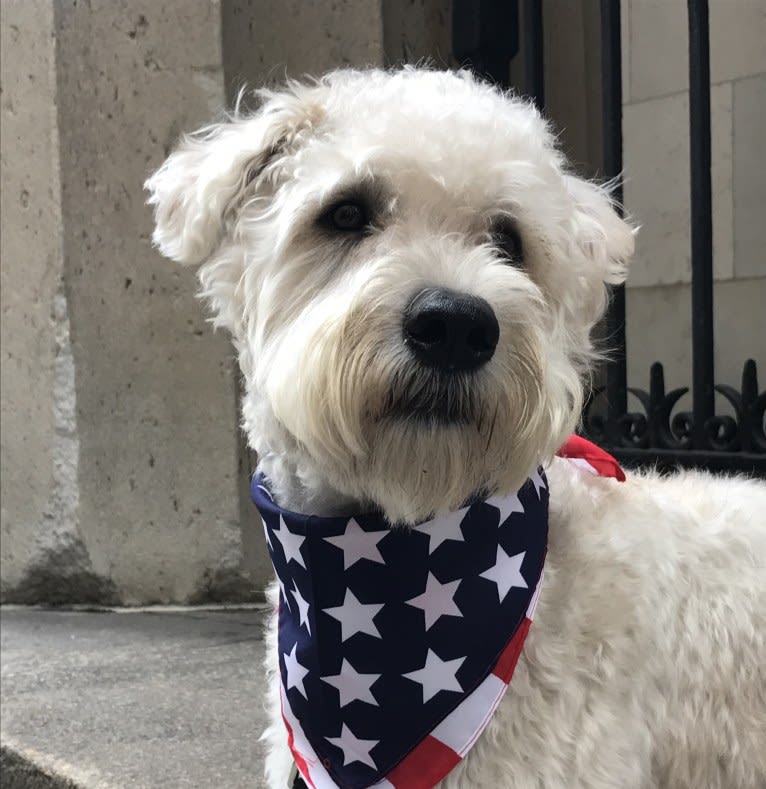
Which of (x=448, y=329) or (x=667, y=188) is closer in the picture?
(x=448, y=329)

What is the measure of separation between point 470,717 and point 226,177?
1190 mm

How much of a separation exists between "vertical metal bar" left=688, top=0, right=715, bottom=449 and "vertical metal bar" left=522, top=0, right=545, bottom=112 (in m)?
0.56

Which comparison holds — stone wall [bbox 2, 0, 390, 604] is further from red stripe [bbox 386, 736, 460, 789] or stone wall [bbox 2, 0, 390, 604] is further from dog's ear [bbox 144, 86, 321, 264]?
red stripe [bbox 386, 736, 460, 789]

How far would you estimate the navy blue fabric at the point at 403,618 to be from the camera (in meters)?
1.96

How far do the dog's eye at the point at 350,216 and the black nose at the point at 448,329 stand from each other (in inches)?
12.6

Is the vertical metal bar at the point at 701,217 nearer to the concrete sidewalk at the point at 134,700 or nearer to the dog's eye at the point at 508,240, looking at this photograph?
the dog's eye at the point at 508,240

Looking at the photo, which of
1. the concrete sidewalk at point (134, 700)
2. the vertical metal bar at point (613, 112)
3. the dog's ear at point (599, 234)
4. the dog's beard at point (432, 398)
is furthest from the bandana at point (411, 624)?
the vertical metal bar at point (613, 112)

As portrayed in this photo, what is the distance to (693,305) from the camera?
11.2 ft

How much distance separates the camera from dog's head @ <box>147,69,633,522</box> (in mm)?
1726

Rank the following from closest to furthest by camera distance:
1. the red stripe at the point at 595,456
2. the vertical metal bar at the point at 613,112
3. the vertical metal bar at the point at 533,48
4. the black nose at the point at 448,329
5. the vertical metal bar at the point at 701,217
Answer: the black nose at the point at 448,329 < the red stripe at the point at 595,456 < the vertical metal bar at the point at 701,217 < the vertical metal bar at the point at 613,112 < the vertical metal bar at the point at 533,48

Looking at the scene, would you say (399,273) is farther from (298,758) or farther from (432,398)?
(298,758)

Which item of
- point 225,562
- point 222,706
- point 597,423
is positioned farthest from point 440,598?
point 225,562

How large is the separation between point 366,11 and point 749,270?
6.29 feet

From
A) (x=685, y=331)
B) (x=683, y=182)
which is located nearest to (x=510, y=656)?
(x=685, y=331)
